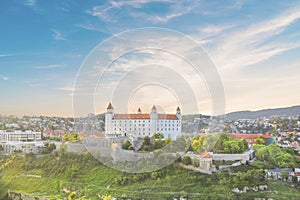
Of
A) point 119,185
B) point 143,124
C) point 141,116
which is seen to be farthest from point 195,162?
point 119,185

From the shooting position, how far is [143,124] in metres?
6.06

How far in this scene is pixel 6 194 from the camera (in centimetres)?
642

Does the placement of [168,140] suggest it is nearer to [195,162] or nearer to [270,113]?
[195,162]

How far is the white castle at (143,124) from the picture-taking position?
5.46 metres

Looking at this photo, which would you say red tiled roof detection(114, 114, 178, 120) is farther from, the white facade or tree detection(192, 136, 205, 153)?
the white facade

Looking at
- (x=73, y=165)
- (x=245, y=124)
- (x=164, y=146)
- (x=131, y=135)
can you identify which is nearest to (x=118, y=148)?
(x=131, y=135)

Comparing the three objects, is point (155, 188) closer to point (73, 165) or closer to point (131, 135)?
point (131, 135)

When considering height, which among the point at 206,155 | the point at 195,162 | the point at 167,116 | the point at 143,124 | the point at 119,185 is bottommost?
the point at 119,185

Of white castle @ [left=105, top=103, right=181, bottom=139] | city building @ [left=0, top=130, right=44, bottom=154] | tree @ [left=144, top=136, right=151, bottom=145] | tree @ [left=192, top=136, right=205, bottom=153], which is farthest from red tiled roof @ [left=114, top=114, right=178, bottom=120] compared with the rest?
city building @ [left=0, top=130, right=44, bottom=154]

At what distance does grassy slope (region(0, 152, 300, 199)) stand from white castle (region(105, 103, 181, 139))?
0.75 m

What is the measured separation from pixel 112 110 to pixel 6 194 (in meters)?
3.44

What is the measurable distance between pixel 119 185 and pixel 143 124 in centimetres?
120

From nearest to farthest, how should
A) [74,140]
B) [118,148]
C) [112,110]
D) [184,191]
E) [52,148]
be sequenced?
[112,110] < [184,191] < [118,148] < [74,140] < [52,148]

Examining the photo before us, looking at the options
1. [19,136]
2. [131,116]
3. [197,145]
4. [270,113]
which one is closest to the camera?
[131,116]
